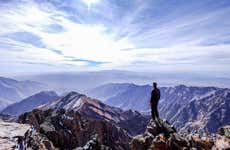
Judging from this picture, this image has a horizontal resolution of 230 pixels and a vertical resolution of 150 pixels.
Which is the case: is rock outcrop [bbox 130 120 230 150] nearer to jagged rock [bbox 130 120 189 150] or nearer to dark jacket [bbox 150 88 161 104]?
jagged rock [bbox 130 120 189 150]

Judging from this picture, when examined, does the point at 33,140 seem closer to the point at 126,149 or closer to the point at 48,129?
the point at 48,129

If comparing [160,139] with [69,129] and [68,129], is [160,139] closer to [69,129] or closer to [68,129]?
[68,129]

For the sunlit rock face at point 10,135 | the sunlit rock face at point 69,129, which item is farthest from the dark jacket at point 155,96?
the sunlit rock face at point 10,135

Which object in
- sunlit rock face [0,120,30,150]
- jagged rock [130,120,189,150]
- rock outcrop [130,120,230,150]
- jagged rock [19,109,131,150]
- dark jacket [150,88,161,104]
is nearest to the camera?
sunlit rock face [0,120,30,150]

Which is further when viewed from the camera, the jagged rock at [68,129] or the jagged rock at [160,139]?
the jagged rock at [68,129]

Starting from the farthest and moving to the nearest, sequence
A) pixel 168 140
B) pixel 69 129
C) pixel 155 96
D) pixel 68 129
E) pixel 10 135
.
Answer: pixel 69 129, pixel 68 129, pixel 155 96, pixel 168 140, pixel 10 135

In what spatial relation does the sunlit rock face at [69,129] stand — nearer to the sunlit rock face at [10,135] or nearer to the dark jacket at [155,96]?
the sunlit rock face at [10,135]

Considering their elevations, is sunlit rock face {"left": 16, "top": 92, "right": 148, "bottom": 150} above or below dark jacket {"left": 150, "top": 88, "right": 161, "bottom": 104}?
below

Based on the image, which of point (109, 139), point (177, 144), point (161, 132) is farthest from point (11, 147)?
point (109, 139)

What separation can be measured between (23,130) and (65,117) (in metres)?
66.5

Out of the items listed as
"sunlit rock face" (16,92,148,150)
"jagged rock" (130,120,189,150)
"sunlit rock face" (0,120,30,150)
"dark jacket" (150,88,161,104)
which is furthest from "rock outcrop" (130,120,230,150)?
"sunlit rock face" (0,120,30,150)

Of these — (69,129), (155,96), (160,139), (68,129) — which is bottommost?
(69,129)

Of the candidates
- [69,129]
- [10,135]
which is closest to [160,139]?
[10,135]

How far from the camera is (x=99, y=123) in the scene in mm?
138125
